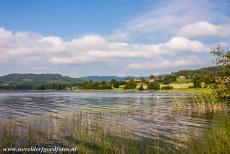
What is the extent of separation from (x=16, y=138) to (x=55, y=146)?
11.8 feet

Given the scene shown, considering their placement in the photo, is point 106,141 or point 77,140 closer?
point 106,141

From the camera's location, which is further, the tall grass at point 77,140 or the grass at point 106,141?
the tall grass at point 77,140

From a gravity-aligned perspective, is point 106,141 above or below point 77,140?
above

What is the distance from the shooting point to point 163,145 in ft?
67.3

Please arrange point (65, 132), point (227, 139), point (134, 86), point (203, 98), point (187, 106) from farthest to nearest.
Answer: point (134, 86), point (187, 106), point (203, 98), point (65, 132), point (227, 139)

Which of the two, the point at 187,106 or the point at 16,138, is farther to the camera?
the point at 187,106

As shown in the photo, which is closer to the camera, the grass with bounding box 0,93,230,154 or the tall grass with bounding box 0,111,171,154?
the grass with bounding box 0,93,230,154

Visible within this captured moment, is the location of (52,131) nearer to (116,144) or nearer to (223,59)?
(116,144)

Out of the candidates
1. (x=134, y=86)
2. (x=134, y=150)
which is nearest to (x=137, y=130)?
(x=134, y=150)

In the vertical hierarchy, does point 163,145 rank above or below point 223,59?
below

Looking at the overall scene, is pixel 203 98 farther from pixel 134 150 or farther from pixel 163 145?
pixel 134 150

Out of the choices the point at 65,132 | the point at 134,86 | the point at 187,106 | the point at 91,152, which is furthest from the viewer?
the point at 134,86

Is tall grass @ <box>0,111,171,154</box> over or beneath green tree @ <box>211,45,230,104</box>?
beneath

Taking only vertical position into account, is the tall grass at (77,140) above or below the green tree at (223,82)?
below
